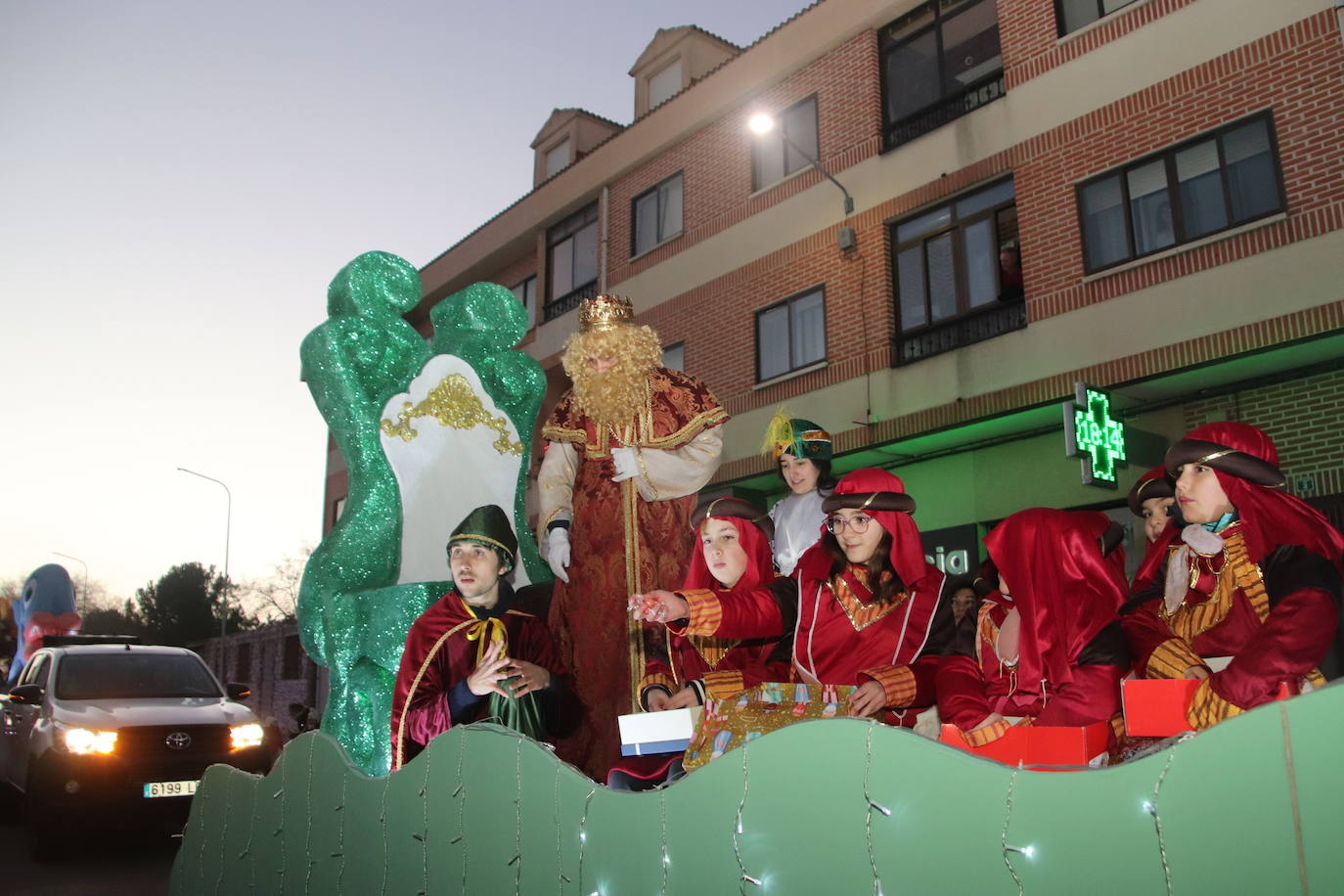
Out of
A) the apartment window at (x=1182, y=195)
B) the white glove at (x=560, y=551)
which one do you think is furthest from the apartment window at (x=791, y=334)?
the white glove at (x=560, y=551)

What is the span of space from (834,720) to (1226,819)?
644mm

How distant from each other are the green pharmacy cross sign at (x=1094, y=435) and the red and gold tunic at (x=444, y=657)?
6422mm

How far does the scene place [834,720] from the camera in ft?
6.07

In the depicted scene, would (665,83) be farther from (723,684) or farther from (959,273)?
(723,684)

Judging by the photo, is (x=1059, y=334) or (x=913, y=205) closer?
(x=1059, y=334)

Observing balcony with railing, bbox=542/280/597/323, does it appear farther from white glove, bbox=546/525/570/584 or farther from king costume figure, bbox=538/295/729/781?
white glove, bbox=546/525/570/584

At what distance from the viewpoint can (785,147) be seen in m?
13.6

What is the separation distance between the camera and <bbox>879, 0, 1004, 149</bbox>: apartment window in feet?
38.1

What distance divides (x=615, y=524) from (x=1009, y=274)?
7.79 m

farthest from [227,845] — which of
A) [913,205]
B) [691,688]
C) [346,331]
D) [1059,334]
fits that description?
[913,205]

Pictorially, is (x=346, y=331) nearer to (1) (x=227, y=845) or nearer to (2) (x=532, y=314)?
(1) (x=227, y=845)

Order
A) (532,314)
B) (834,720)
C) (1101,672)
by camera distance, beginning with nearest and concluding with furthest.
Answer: (834,720) < (1101,672) < (532,314)

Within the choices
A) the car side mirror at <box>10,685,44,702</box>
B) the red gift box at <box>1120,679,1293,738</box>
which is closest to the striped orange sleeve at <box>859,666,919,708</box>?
the red gift box at <box>1120,679,1293,738</box>

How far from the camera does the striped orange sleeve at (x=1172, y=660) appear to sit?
2.86 m
